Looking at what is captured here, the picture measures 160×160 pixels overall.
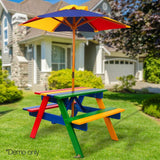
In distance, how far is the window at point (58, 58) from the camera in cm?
1309

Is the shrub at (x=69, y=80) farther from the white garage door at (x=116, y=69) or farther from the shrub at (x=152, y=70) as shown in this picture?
the shrub at (x=152, y=70)

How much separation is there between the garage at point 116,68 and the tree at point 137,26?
26.4 ft

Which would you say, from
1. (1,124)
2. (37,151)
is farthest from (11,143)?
(1,124)

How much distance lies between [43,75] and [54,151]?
8498 millimetres

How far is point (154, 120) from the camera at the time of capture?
6023 millimetres

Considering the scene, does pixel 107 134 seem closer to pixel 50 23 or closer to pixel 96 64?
pixel 50 23

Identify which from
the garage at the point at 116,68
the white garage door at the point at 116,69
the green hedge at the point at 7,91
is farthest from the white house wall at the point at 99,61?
the green hedge at the point at 7,91

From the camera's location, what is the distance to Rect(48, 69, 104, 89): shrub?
10.5 metres

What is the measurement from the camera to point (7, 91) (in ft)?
27.6

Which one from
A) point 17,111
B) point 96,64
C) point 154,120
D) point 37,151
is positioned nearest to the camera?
point 37,151

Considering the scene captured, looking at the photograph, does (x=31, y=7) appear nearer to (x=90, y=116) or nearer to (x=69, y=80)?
(x=69, y=80)

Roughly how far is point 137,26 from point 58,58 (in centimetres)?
727

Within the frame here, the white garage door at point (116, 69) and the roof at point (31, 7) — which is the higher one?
the roof at point (31, 7)

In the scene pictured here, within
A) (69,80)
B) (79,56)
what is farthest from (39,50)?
(69,80)
